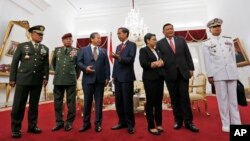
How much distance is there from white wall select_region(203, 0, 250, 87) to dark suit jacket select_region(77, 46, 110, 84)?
561 cm

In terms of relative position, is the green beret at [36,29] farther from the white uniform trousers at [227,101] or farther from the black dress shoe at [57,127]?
the white uniform trousers at [227,101]

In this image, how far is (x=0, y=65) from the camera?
5828 mm

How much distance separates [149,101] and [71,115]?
1239 millimetres

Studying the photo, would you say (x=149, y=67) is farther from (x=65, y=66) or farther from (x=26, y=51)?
(x=26, y=51)

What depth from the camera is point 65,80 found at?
9.83 ft

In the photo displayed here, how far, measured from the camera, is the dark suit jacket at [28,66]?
2740mm

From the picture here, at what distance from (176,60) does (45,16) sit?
24.5 feet

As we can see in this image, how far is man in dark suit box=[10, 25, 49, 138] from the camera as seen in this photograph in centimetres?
270

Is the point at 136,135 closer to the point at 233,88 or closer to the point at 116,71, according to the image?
the point at 116,71

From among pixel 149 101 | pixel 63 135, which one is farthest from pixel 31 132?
pixel 149 101

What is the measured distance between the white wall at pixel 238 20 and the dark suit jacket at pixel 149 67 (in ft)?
17.3

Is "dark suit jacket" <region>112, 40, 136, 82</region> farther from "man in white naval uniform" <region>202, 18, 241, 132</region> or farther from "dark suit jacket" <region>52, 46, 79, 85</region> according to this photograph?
"man in white naval uniform" <region>202, 18, 241, 132</region>

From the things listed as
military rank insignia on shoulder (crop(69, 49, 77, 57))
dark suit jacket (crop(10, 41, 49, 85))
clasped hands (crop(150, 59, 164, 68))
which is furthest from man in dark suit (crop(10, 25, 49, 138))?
clasped hands (crop(150, 59, 164, 68))

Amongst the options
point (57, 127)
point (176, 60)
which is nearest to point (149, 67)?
point (176, 60)
